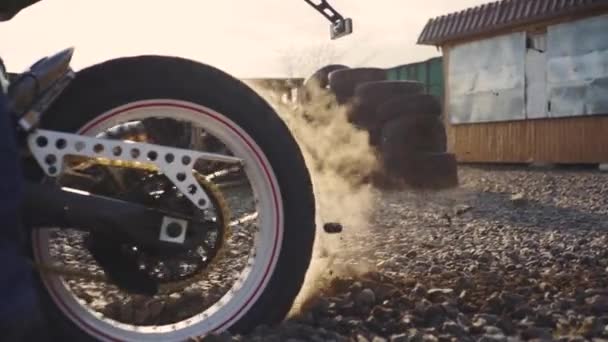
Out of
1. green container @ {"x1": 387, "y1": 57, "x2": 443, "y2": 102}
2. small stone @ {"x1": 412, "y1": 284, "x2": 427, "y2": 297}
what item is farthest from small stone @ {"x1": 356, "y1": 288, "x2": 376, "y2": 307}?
green container @ {"x1": 387, "y1": 57, "x2": 443, "y2": 102}

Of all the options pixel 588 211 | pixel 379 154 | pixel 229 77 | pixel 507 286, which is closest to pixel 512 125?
pixel 379 154

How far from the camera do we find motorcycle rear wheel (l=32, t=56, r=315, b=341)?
1.97m

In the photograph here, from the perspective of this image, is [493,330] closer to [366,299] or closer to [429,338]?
[429,338]

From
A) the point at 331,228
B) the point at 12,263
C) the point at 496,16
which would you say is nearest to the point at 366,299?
the point at 331,228

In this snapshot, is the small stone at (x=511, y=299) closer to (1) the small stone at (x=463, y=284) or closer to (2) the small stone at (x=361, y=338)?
(1) the small stone at (x=463, y=284)

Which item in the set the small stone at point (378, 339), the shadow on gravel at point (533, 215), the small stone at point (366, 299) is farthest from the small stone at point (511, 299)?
the shadow on gravel at point (533, 215)

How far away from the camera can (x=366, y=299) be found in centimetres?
247

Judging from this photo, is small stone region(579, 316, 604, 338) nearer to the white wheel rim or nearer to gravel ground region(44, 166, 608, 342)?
gravel ground region(44, 166, 608, 342)

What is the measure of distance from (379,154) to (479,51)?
6994mm

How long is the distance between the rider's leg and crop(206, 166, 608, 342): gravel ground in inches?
20.0

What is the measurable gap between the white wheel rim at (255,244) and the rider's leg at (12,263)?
0.83 feet

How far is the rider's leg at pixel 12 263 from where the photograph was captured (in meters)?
1.66

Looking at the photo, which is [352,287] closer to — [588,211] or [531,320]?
[531,320]

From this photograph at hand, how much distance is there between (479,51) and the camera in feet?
49.1
